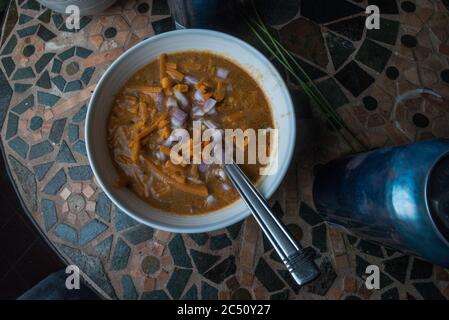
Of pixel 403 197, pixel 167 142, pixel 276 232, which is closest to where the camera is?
pixel 403 197

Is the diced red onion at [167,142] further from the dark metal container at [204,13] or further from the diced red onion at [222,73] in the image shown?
the dark metal container at [204,13]

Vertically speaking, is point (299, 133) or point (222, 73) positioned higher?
point (222, 73)

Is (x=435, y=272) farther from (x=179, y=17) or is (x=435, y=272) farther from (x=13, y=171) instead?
(x=13, y=171)

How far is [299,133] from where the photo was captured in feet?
4.41

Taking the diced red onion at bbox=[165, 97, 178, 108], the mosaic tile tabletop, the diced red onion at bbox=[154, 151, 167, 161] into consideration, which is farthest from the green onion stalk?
the diced red onion at bbox=[154, 151, 167, 161]

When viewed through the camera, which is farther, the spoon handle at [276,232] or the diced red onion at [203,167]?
the diced red onion at [203,167]

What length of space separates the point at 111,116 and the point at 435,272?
1.25 metres

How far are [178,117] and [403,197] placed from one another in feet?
2.39

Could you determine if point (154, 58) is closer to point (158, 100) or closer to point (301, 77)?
point (158, 100)

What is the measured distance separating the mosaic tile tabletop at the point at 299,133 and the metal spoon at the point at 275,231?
0.81ft

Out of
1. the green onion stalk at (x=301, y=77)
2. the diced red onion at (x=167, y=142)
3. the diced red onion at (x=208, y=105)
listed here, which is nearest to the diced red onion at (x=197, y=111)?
the diced red onion at (x=208, y=105)

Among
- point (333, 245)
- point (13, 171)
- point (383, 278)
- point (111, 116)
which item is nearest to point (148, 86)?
point (111, 116)

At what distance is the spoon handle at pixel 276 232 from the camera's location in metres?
0.92

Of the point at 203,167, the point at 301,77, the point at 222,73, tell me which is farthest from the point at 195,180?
the point at 301,77
